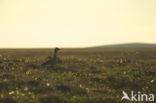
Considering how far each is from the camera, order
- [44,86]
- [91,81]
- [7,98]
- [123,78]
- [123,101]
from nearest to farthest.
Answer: [7,98] → [123,101] → [44,86] → [91,81] → [123,78]

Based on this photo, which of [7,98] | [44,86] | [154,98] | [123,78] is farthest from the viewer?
[123,78]

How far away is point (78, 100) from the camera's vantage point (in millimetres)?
9266

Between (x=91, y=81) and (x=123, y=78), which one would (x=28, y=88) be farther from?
(x=123, y=78)

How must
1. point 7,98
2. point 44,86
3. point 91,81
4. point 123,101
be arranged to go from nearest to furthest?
point 7,98, point 123,101, point 44,86, point 91,81

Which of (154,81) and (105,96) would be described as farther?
(154,81)

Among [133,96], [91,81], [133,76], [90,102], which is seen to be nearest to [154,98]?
[133,96]

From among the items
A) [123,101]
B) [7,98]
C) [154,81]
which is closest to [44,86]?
[7,98]

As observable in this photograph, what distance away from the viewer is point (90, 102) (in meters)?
9.16

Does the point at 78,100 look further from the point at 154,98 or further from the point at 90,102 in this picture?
the point at 154,98

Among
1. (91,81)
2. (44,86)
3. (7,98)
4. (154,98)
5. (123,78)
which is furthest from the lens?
(123,78)

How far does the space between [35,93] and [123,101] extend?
12.0 feet

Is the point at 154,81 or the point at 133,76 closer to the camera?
the point at 154,81

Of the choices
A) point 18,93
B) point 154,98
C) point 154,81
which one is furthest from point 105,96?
point 154,81

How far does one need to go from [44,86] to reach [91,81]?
10.3 feet
